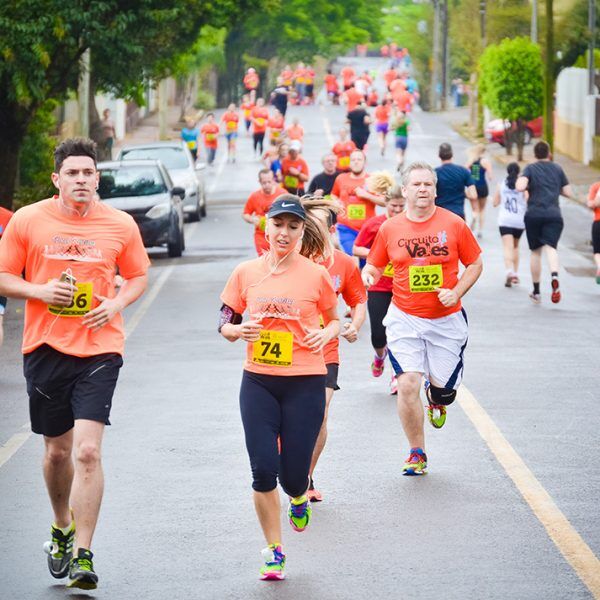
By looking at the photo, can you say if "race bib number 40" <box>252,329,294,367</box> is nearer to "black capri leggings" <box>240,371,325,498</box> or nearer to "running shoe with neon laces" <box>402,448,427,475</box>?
"black capri leggings" <box>240,371,325,498</box>

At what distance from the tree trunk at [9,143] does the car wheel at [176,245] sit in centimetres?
276

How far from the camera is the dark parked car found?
25.4 meters

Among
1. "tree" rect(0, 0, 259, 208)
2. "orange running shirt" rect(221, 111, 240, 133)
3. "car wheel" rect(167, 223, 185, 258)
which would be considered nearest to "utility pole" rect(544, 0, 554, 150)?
"orange running shirt" rect(221, 111, 240, 133)

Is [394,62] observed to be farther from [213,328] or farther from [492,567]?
[492,567]

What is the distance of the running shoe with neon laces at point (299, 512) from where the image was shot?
7.80 metres

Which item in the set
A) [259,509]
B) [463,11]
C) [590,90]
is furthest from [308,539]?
[463,11]

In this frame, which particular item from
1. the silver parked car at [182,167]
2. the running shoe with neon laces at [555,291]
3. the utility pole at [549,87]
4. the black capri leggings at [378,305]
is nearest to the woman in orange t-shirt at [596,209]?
the running shoe with neon laces at [555,291]

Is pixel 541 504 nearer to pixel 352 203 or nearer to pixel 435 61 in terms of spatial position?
pixel 352 203

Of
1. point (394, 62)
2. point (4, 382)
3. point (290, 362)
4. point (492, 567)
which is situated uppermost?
point (290, 362)

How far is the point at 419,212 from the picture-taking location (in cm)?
986

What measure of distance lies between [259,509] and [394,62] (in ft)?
318

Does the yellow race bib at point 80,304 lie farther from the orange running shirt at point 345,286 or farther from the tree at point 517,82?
the tree at point 517,82

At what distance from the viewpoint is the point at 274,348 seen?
7.48 meters

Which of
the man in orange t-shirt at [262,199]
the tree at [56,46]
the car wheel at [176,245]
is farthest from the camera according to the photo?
the car wheel at [176,245]
